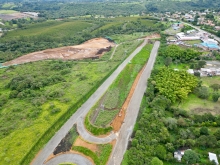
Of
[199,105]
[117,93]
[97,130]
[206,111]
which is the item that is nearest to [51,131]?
[97,130]

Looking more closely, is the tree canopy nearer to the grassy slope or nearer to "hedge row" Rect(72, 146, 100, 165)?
the grassy slope

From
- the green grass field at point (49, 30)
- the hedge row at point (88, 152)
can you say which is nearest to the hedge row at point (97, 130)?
the hedge row at point (88, 152)

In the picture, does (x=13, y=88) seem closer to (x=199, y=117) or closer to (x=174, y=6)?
(x=199, y=117)

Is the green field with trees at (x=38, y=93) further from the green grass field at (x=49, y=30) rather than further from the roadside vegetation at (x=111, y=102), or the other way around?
the green grass field at (x=49, y=30)

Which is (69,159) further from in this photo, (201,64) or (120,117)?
(201,64)

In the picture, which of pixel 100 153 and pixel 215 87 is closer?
pixel 100 153

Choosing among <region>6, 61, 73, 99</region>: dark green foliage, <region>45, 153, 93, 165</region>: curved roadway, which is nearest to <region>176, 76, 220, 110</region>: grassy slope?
<region>45, 153, 93, 165</region>: curved roadway

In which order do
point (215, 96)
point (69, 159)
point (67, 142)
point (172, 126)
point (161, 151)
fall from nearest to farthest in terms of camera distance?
point (161, 151), point (69, 159), point (67, 142), point (172, 126), point (215, 96)
